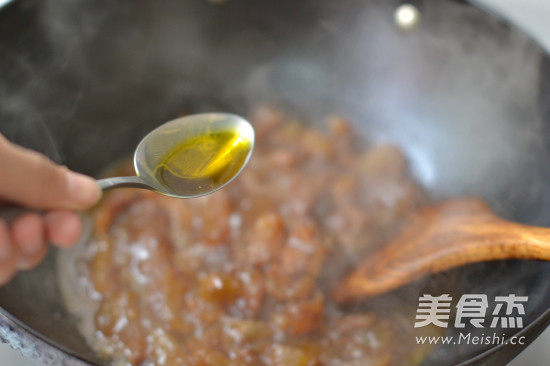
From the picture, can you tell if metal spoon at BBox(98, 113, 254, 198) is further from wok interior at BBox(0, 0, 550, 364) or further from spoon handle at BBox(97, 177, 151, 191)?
wok interior at BBox(0, 0, 550, 364)

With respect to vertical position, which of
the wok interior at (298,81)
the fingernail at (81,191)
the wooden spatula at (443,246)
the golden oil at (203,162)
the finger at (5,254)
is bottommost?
the finger at (5,254)

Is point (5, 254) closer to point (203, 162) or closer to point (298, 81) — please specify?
point (203, 162)

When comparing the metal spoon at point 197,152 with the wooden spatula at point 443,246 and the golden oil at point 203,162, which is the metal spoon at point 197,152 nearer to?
the golden oil at point 203,162

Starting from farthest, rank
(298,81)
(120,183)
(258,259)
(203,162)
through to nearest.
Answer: (298,81) → (258,259) → (203,162) → (120,183)

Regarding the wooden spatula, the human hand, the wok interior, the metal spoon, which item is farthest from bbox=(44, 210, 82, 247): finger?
the wooden spatula

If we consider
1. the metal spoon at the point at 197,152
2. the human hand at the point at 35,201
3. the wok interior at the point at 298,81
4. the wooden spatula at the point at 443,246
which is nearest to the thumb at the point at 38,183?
the human hand at the point at 35,201

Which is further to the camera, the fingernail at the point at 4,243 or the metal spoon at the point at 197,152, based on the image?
the metal spoon at the point at 197,152

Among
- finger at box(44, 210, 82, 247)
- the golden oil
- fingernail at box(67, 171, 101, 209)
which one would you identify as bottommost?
finger at box(44, 210, 82, 247)

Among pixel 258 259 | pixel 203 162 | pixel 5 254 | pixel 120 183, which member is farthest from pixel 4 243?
pixel 258 259
